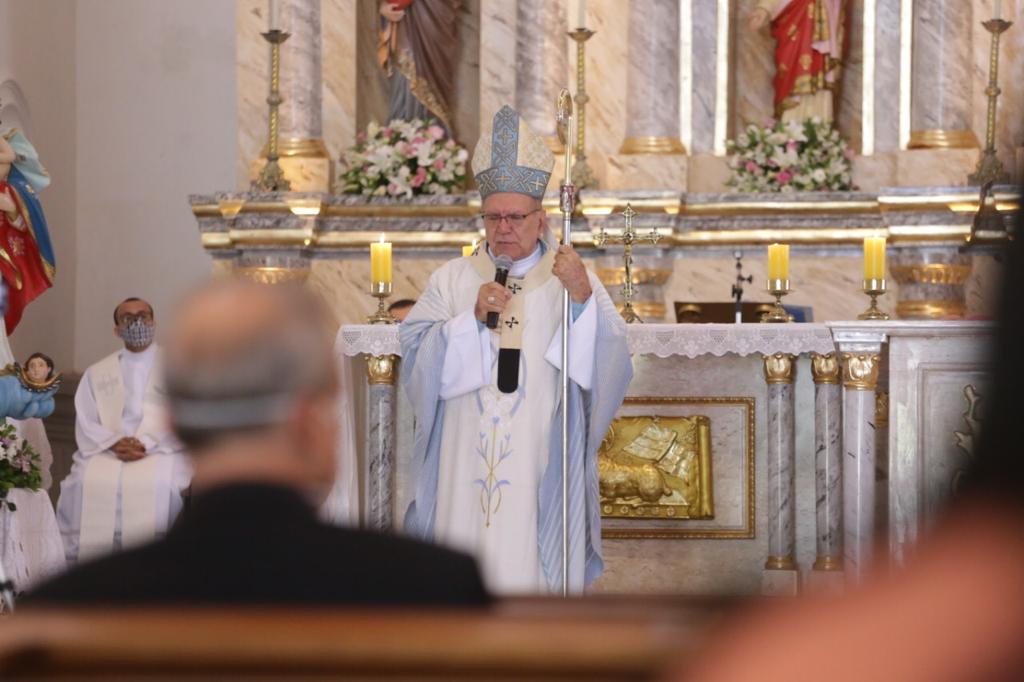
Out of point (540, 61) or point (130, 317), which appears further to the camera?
point (540, 61)

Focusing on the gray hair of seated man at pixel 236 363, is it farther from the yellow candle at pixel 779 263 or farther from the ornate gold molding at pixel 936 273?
the ornate gold molding at pixel 936 273

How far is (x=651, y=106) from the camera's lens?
10.6 metres

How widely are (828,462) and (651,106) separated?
3827 millimetres

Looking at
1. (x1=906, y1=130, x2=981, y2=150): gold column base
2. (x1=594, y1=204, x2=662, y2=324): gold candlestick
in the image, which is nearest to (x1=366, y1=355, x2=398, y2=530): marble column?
(x1=594, y1=204, x2=662, y2=324): gold candlestick

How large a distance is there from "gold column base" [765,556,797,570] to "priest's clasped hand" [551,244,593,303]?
7.74ft

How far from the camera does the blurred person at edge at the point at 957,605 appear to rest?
635mm

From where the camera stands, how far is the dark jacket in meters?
1.52

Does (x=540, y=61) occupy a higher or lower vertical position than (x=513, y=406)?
higher

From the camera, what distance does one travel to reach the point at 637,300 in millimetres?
10242

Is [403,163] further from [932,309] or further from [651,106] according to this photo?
[932,309]

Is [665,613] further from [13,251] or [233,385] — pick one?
[13,251]

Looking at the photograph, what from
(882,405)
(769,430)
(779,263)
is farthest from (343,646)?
(779,263)

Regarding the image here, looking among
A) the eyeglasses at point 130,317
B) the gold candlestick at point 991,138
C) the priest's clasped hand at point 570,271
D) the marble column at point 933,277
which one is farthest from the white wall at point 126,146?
the priest's clasped hand at point 570,271

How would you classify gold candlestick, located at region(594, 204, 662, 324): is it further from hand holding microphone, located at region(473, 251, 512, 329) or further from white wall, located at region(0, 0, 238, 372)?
white wall, located at region(0, 0, 238, 372)
